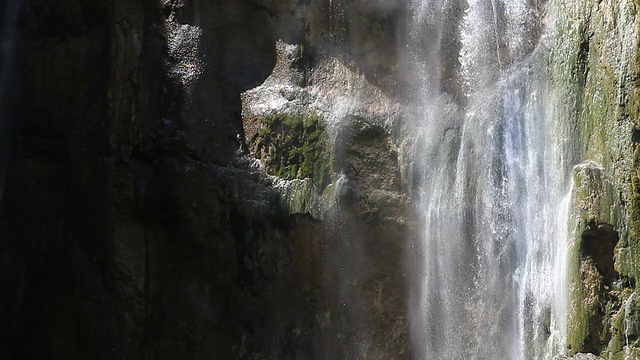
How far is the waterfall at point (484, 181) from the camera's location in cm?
481

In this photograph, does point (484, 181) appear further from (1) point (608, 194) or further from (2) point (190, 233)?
(2) point (190, 233)

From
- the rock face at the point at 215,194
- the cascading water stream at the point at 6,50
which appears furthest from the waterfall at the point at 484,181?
the cascading water stream at the point at 6,50

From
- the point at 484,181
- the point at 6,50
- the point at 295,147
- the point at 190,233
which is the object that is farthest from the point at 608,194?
the point at 6,50

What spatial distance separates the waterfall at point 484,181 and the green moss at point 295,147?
0.55m

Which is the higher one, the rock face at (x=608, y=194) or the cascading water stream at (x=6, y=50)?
the cascading water stream at (x=6, y=50)

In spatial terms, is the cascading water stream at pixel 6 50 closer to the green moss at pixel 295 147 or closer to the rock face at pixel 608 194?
the green moss at pixel 295 147

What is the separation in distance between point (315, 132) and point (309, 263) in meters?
0.80

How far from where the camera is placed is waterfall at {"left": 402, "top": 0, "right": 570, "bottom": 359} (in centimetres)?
481

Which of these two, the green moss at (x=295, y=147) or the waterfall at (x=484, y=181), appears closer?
the waterfall at (x=484, y=181)

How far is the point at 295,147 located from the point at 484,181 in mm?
1156

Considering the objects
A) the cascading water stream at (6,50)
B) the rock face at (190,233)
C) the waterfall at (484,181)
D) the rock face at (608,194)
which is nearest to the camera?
the rock face at (608,194)

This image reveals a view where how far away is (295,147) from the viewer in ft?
17.6

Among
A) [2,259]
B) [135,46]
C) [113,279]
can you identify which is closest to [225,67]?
[135,46]

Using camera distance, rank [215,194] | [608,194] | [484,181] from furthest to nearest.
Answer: [215,194]
[484,181]
[608,194]
